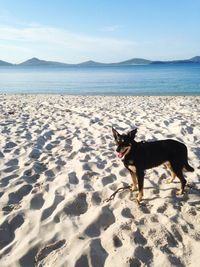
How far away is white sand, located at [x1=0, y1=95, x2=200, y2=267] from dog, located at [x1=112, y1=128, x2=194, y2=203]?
0.40m

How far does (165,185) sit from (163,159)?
2.23 ft

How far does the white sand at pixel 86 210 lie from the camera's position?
3.44 metres

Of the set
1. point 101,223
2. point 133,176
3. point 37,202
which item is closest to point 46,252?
point 101,223

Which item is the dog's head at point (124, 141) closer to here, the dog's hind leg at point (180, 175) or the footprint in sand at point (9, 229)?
the dog's hind leg at point (180, 175)

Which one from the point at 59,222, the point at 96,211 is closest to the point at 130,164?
the point at 96,211

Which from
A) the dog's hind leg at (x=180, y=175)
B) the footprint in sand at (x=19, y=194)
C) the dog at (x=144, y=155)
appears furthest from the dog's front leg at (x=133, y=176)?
the footprint in sand at (x=19, y=194)

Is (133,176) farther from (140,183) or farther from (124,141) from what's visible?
(124,141)

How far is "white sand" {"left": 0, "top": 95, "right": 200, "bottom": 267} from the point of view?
344 cm

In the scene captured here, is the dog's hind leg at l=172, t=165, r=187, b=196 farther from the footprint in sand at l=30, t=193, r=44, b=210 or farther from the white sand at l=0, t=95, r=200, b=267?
the footprint in sand at l=30, t=193, r=44, b=210

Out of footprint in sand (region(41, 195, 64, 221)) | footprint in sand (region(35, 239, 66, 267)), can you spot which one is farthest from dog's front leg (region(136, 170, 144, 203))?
footprint in sand (region(35, 239, 66, 267))

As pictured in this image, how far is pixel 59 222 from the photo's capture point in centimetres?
411

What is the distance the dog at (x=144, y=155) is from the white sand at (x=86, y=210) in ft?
1.30

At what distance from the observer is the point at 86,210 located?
4.46 m

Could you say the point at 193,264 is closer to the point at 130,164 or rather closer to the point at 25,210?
the point at 130,164
